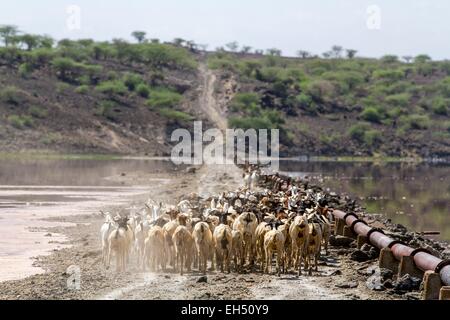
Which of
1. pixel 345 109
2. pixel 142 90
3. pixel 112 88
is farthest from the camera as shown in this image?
pixel 345 109

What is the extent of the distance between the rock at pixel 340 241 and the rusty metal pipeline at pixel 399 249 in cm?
29

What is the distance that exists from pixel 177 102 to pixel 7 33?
33.4m

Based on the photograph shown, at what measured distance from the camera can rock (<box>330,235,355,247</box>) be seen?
78.1ft

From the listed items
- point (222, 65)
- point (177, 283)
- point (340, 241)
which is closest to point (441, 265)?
point (177, 283)

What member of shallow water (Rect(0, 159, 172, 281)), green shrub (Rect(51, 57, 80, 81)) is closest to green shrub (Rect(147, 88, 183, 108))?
green shrub (Rect(51, 57, 80, 81))

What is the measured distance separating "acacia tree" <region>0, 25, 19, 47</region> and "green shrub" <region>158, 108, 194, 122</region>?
113 ft

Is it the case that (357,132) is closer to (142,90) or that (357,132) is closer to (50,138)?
(142,90)

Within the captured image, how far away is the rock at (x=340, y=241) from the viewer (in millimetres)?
23812

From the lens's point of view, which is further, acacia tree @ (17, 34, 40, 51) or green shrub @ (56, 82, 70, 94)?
acacia tree @ (17, 34, 40, 51)

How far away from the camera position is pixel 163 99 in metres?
109

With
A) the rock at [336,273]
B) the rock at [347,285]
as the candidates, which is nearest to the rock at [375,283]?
the rock at [347,285]

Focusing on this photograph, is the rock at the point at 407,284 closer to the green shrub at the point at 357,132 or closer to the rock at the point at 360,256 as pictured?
the rock at the point at 360,256

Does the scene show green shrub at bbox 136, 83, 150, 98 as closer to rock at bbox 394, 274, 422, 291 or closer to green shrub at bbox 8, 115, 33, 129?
green shrub at bbox 8, 115, 33, 129
